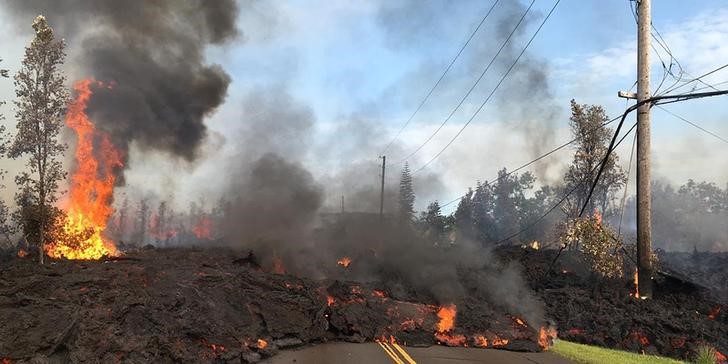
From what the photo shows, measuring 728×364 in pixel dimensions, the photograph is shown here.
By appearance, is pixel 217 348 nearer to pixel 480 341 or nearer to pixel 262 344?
pixel 262 344

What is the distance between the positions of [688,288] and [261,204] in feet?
88.5

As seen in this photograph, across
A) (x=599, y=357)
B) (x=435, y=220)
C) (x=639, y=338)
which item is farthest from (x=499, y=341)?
(x=435, y=220)

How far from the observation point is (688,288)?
83.0ft

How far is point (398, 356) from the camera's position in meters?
12.9

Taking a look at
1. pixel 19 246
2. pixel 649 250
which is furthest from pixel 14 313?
pixel 19 246

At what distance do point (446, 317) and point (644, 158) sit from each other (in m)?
8.34

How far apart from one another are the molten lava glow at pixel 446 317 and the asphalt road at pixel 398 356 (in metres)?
1.59

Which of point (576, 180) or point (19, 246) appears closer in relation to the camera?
point (19, 246)

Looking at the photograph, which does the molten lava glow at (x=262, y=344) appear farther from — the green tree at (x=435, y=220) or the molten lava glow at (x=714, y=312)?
the green tree at (x=435, y=220)

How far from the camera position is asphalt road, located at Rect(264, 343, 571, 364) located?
12375 mm

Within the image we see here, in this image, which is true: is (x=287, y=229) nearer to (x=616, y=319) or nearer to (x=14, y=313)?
(x=616, y=319)

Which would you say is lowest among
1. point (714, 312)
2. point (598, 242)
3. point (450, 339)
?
point (450, 339)

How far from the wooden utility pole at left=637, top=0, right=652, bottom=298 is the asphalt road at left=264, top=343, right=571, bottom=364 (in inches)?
150

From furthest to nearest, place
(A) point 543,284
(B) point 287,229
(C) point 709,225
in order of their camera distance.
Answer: (C) point 709,225 → (B) point 287,229 → (A) point 543,284
